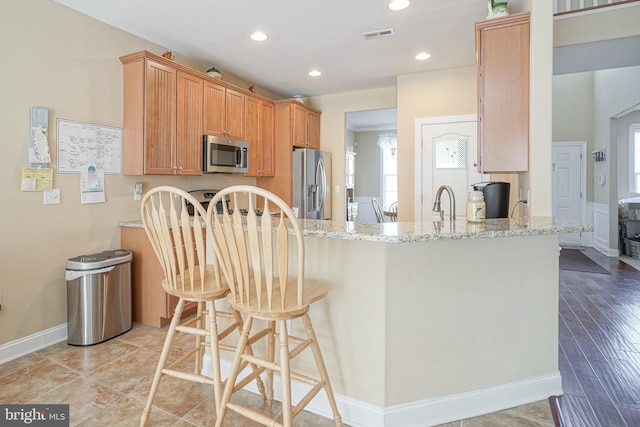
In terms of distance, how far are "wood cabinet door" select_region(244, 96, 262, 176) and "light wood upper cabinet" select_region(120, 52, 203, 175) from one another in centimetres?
90

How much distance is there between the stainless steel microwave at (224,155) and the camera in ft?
12.0

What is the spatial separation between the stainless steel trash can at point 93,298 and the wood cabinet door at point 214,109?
1.60 metres

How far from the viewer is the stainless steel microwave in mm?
3664

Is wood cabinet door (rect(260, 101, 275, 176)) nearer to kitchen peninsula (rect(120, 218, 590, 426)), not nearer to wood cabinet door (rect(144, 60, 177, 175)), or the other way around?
wood cabinet door (rect(144, 60, 177, 175))

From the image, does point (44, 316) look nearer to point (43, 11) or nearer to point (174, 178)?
point (174, 178)

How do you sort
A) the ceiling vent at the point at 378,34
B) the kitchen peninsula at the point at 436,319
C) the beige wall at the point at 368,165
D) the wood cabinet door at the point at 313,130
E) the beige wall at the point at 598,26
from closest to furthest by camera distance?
the kitchen peninsula at the point at 436,319 < the beige wall at the point at 598,26 < the ceiling vent at the point at 378,34 < the wood cabinet door at the point at 313,130 < the beige wall at the point at 368,165

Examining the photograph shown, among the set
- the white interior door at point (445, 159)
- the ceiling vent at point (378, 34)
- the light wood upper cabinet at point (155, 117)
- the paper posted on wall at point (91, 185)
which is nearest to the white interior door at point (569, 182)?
the white interior door at point (445, 159)

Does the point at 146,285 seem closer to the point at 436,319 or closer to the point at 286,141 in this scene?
the point at 436,319

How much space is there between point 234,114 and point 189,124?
0.72 metres

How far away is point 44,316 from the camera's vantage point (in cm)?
267

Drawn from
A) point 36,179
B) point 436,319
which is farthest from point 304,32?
point 436,319

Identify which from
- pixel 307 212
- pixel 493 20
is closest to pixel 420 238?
pixel 493 20

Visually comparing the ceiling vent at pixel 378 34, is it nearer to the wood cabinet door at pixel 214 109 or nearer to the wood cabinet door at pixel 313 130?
the wood cabinet door at pixel 214 109
